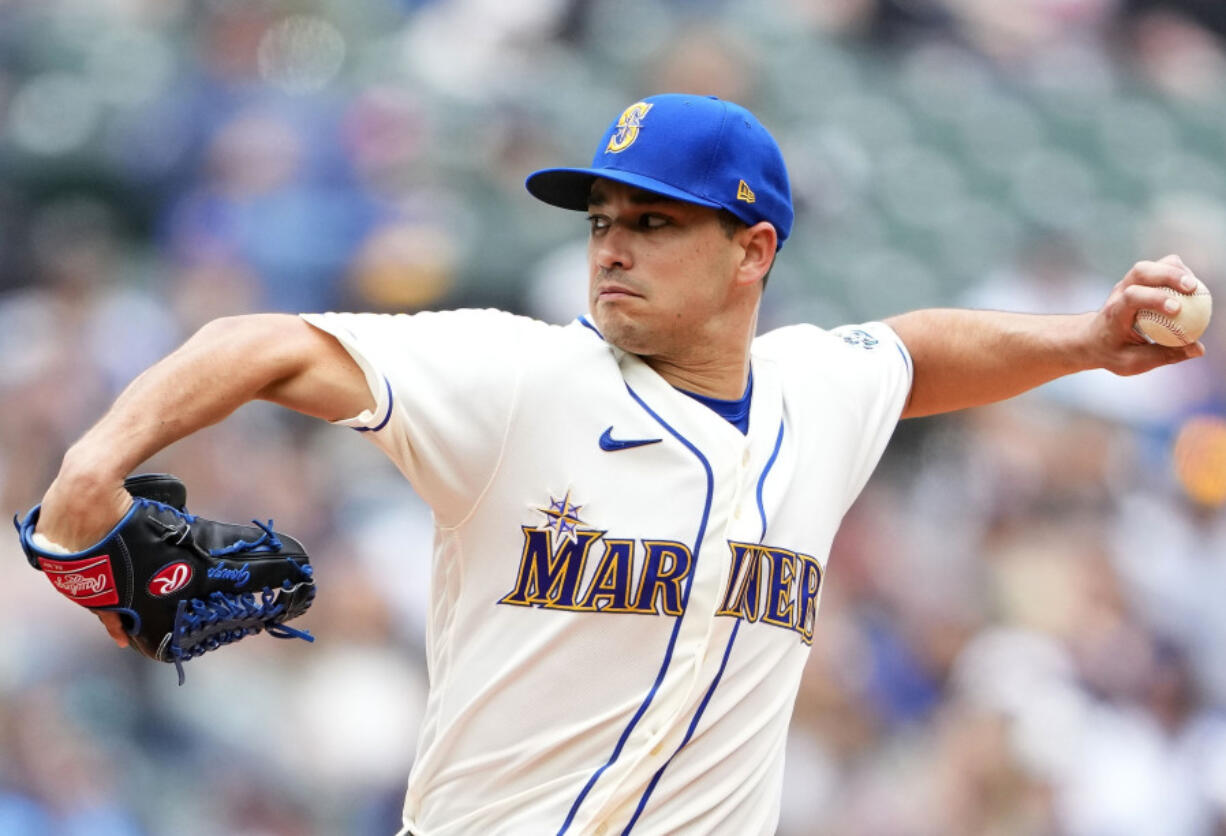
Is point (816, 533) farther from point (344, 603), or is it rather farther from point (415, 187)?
point (415, 187)

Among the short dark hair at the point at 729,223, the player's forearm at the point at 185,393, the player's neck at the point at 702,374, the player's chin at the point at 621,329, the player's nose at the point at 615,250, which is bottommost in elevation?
the player's forearm at the point at 185,393

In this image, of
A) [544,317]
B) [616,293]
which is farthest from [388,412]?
[544,317]

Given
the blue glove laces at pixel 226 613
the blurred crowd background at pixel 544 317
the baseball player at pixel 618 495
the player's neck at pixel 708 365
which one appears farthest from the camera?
the blurred crowd background at pixel 544 317

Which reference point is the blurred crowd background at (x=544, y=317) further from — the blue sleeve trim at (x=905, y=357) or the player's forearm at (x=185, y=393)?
the player's forearm at (x=185, y=393)

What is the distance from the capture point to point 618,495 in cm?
255

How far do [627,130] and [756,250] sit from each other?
14.3 inches

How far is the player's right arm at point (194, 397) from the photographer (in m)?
2.11

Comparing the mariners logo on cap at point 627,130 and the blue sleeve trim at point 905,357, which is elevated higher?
the mariners logo on cap at point 627,130

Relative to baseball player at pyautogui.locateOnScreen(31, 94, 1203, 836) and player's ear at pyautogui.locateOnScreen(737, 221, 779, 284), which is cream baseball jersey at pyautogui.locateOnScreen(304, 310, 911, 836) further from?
player's ear at pyautogui.locateOnScreen(737, 221, 779, 284)

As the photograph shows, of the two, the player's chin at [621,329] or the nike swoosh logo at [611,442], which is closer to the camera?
the nike swoosh logo at [611,442]

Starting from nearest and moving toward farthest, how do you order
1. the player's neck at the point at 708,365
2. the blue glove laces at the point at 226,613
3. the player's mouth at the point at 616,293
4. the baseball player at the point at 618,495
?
the blue glove laces at the point at 226,613 < the baseball player at the point at 618,495 < the player's mouth at the point at 616,293 < the player's neck at the point at 708,365

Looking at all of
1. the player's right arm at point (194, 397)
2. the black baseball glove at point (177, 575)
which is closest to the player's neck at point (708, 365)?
the player's right arm at point (194, 397)

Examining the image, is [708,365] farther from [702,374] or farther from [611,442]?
[611,442]

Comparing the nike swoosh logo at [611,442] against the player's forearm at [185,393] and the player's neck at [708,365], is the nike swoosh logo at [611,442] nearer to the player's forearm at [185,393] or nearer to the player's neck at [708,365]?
the player's neck at [708,365]
